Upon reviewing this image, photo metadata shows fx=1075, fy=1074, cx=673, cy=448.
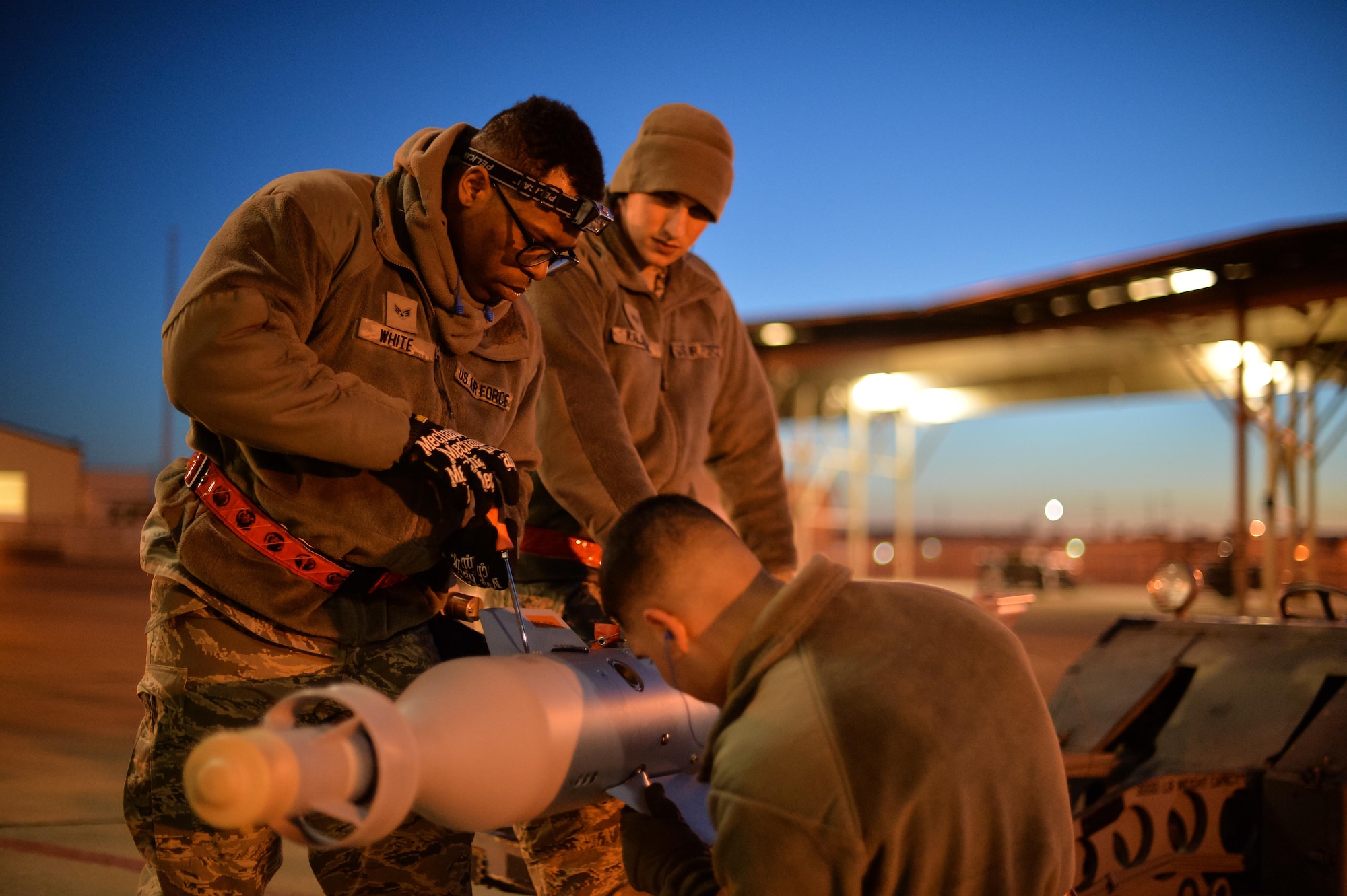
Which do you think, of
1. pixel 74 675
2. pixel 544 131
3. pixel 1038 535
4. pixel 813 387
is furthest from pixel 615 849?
pixel 1038 535

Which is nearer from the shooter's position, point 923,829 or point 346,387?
point 923,829

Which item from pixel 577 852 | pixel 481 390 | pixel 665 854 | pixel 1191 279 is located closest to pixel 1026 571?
pixel 1191 279

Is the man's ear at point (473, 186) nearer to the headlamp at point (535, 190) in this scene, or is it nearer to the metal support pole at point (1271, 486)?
the headlamp at point (535, 190)

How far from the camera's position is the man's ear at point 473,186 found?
2271 millimetres

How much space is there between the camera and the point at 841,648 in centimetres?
167

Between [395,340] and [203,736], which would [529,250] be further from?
[203,736]

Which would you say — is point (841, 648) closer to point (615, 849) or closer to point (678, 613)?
point (678, 613)

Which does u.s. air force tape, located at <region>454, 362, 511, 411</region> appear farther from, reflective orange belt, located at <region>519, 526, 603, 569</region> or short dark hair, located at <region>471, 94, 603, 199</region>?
reflective orange belt, located at <region>519, 526, 603, 569</region>

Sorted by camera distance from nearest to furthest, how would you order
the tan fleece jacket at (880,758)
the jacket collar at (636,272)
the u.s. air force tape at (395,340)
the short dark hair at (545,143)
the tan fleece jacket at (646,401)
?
the tan fleece jacket at (880,758), the u.s. air force tape at (395,340), the short dark hair at (545,143), the tan fleece jacket at (646,401), the jacket collar at (636,272)

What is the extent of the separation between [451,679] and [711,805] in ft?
1.56

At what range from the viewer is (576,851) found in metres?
2.80

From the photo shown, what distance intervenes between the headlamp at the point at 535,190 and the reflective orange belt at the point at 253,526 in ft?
2.69

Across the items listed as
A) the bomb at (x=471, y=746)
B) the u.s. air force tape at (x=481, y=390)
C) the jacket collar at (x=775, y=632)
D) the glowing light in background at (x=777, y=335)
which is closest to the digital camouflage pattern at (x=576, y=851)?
the bomb at (x=471, y=746)

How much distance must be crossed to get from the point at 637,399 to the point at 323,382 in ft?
4.58
